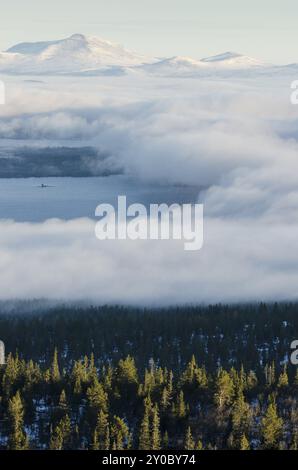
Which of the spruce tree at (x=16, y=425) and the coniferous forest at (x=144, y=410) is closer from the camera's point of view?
the spruce tree at (x=16, y=425)

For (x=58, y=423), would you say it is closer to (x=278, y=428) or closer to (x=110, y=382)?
(x=110, y=382)

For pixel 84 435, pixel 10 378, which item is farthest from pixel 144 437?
pixel 10 378

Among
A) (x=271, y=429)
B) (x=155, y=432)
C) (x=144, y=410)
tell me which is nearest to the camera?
(x=155, y=432)

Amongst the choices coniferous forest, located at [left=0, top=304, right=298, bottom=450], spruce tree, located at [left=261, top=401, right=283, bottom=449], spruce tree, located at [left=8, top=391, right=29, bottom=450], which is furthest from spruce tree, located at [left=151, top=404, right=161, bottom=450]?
spruce tree, located at [left=8, top=391, right=29, bottom=450]

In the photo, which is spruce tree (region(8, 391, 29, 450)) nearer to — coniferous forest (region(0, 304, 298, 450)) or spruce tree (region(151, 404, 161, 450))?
coniferous forest (region(0, 304, 298, 450))

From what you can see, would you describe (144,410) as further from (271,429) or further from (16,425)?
(271,429)

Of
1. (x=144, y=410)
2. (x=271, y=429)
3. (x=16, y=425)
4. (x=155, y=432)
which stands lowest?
(x=155, y=432)

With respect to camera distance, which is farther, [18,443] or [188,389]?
[188,389]

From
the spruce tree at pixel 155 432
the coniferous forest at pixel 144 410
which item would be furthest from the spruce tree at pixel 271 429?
the spruce tree at pixel 155 432

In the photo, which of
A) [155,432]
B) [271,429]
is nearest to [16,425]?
[155,432]

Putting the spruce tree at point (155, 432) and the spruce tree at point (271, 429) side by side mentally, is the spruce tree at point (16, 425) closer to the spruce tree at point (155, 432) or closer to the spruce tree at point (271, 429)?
the spruce tree at point (155, 432)

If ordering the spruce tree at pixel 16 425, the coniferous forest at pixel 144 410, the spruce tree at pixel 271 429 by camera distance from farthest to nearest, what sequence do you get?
the coniferous forest at pixel 144 410 < the spruce tree at pixel 271 429 < the spruce tree at pixel 16 425
